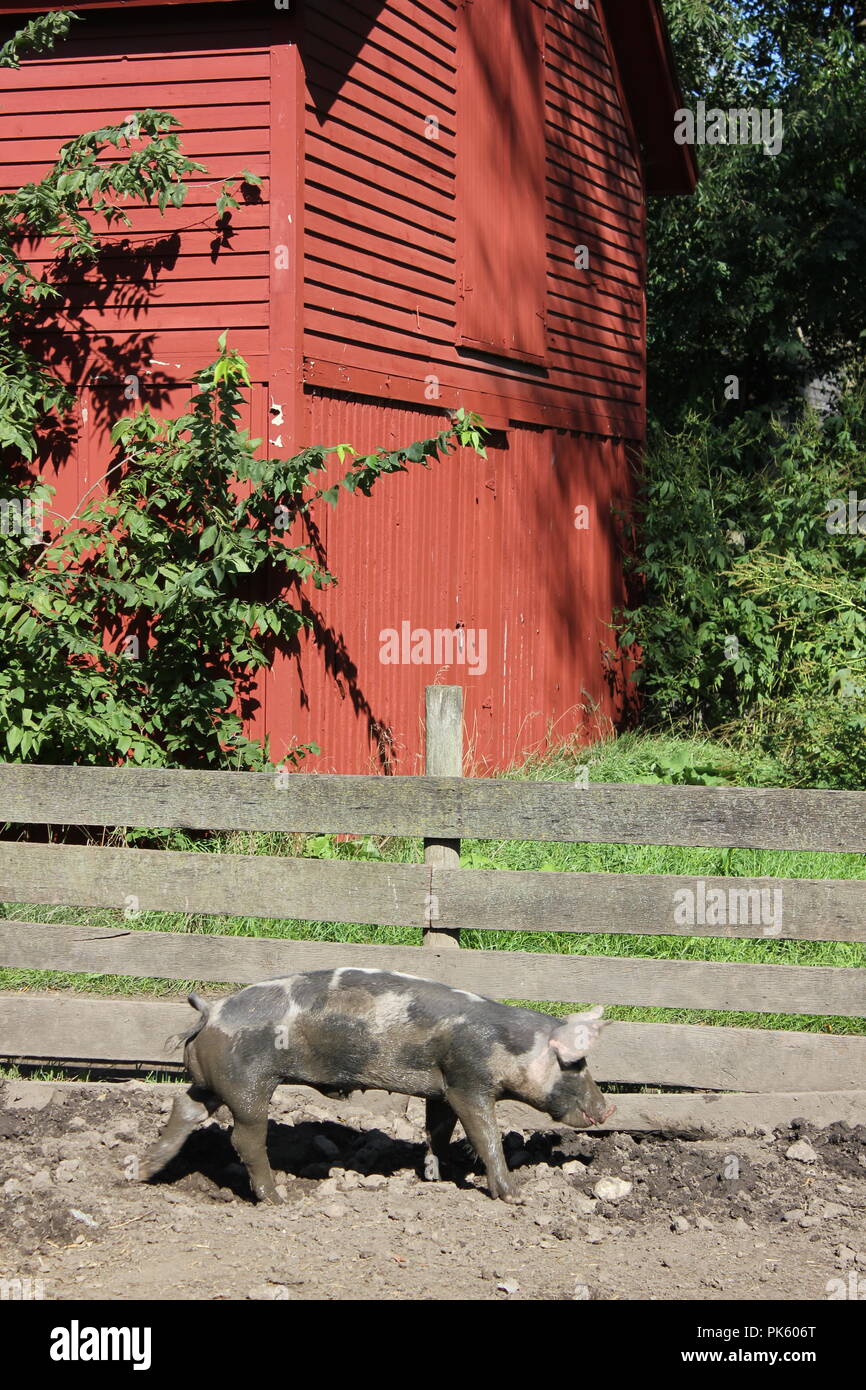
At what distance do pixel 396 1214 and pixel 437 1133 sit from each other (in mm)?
405

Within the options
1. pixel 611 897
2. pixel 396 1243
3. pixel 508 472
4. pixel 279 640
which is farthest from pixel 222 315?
pixel 396 1243

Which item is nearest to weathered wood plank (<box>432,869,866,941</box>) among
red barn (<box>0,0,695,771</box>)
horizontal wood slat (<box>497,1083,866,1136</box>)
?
horizontal wood slat (<box>497,1083,866,1136</box>)

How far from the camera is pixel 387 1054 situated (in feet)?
15.1

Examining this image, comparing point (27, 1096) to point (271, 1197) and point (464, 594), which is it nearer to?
point (271, 1197)

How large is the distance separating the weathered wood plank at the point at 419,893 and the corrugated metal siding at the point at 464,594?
2.61 meters

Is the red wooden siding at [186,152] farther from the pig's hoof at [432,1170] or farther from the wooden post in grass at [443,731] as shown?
the pig's hoof at [432,1170]

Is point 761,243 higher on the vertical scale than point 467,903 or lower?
higher

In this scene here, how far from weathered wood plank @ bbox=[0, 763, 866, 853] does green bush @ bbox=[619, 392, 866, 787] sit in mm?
4527

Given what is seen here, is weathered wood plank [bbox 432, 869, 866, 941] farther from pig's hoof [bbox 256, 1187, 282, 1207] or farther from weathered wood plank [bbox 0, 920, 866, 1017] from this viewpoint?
pig's hoof [bbox 256, 1187, 282, 1207]

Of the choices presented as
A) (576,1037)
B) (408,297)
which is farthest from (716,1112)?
(408,297)

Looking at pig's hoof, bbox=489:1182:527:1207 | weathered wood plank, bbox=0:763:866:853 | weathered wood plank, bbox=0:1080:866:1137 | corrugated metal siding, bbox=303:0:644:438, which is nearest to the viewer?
pig's hoof, bbox=489:1182:527:1207

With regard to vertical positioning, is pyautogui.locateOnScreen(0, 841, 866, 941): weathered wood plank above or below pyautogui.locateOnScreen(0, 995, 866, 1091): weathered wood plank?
above

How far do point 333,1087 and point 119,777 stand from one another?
178 centimetres

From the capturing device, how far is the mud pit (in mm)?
4082
